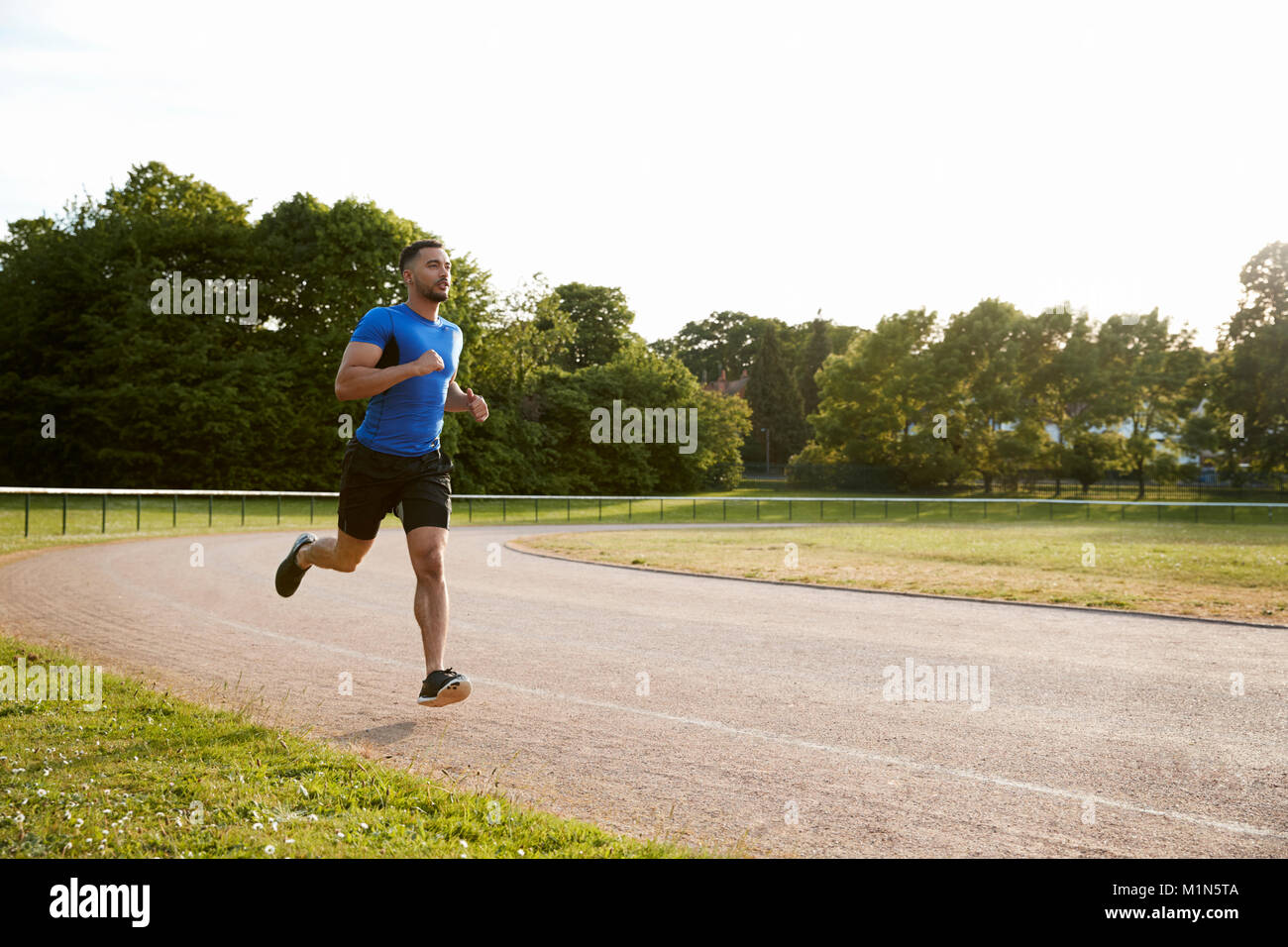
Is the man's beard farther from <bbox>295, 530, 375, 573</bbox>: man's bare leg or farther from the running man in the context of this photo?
<bbox>295, 530, 375, 573</bbox>: man's bare leg

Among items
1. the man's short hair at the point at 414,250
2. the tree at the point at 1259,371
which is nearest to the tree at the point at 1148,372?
the tree at the point at 1259,371

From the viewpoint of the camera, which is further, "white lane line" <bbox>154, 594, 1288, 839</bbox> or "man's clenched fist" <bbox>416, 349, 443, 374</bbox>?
"man's clenched fist" <bbox>416, 349, 443, 374</bbox>

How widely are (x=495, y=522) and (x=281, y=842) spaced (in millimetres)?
33651

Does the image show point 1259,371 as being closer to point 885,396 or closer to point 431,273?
point 885,396

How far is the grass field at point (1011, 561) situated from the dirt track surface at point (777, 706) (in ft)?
6.45

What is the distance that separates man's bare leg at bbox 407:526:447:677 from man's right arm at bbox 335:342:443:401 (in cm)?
84

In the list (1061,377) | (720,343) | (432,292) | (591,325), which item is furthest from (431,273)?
(720,343)

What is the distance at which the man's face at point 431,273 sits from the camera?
17.8ft

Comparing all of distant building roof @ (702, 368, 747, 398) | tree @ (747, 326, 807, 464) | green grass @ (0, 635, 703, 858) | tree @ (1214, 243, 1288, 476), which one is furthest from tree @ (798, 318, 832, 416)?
green grass @ (0, 635, 703, 858)

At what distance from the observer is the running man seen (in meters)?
5.39

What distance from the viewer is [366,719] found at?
20.0ft

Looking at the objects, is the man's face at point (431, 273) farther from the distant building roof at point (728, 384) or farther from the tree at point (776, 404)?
the distant building roof at point (728, 384)

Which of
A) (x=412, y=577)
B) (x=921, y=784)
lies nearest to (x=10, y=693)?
(x=921, y=784)

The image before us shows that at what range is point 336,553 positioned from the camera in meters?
6.22
